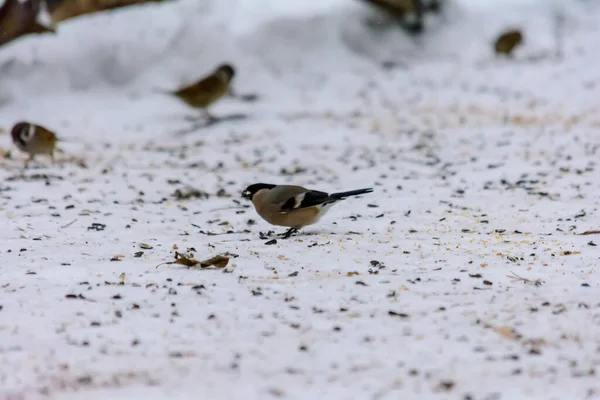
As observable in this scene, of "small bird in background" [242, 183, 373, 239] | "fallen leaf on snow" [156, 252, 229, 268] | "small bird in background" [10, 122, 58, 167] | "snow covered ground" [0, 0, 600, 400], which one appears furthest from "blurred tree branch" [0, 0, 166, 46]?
"fallen leaf on snow" [156, 252, 229, 268]

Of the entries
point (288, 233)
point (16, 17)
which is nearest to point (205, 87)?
point (16, 17)

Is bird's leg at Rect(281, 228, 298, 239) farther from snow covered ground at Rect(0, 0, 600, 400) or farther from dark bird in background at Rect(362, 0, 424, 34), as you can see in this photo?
dark bird in background at Rect(362, 0, 424, 34)

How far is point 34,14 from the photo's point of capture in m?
10.3

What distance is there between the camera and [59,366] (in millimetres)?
2980

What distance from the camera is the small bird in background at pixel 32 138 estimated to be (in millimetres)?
7391

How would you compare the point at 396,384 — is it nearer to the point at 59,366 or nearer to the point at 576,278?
the point at 59,366

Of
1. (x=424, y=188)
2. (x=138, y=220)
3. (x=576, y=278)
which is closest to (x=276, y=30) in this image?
(x=424, y=188)

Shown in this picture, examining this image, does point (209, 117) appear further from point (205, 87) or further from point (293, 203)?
point (293, 203)

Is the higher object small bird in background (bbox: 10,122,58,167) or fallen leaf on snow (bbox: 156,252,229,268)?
small bird in background (bbox: 10,122,58,167)

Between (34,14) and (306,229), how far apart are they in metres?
6.36

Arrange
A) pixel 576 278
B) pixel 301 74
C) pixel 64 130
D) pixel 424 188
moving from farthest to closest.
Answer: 1. pixel 301 74
2. pixel 64 130
3. pixel 424 188
4. pixel 576 278

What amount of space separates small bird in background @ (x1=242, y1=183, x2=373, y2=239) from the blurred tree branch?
6.34 meters

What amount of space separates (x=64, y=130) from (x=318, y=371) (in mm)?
7400

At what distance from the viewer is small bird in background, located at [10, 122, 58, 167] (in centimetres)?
739
